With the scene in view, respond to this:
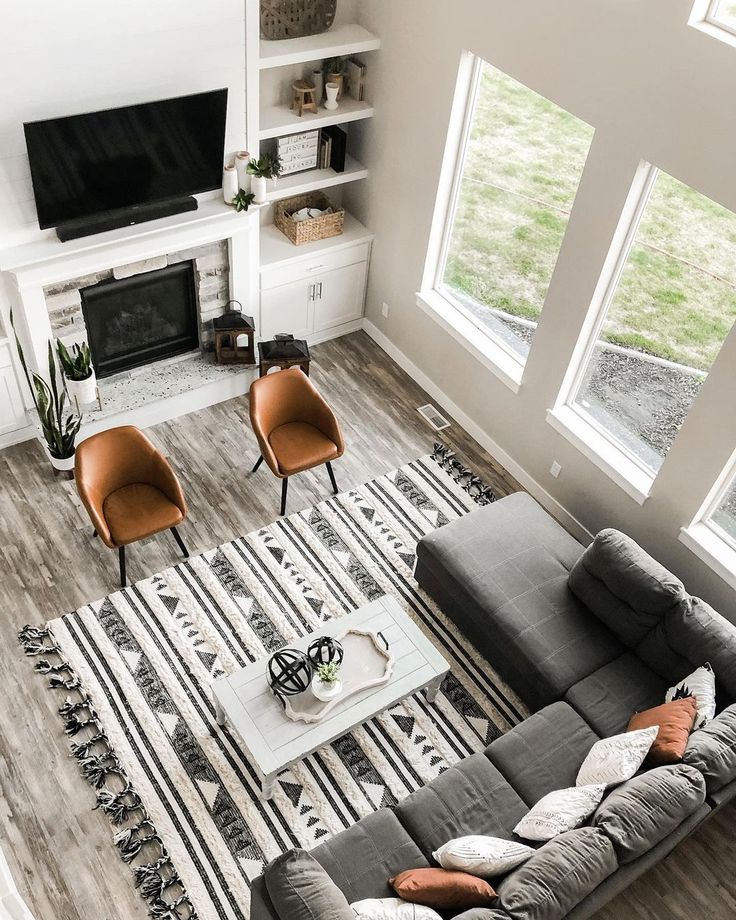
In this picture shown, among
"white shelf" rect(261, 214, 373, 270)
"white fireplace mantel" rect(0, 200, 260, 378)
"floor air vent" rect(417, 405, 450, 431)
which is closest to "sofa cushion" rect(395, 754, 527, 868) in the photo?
"floor air vent" rect(417, 405, 450, 431)

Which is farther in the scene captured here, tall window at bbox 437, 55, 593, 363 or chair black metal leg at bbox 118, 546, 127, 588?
tall window at bbox 437, 55, 593, 363

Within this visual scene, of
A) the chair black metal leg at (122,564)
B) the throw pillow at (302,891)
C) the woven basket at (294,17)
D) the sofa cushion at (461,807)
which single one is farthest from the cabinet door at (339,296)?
the throw pillow at (302,891)

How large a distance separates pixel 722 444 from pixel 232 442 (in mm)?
3347

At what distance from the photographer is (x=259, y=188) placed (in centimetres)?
579

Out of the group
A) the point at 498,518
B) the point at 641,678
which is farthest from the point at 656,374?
the point at 641,678

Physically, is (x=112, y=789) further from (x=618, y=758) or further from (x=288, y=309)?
(x=288, y=309)

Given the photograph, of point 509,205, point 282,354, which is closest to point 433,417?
point 282,354

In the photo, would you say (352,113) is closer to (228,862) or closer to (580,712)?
(580,712)

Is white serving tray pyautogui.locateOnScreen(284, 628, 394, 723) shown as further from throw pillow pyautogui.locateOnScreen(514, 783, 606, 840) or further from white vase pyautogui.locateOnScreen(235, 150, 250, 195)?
white vase pyautogui.locateOnScreen(235, 150, 250, 195)

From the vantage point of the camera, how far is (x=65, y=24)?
15.0 ft

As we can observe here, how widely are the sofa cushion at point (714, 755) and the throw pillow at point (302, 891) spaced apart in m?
1.71

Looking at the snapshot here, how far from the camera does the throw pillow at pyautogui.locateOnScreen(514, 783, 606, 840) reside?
370cm

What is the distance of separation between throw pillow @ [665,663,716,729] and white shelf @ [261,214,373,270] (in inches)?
159

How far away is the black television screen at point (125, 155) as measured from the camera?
4.80 metres
